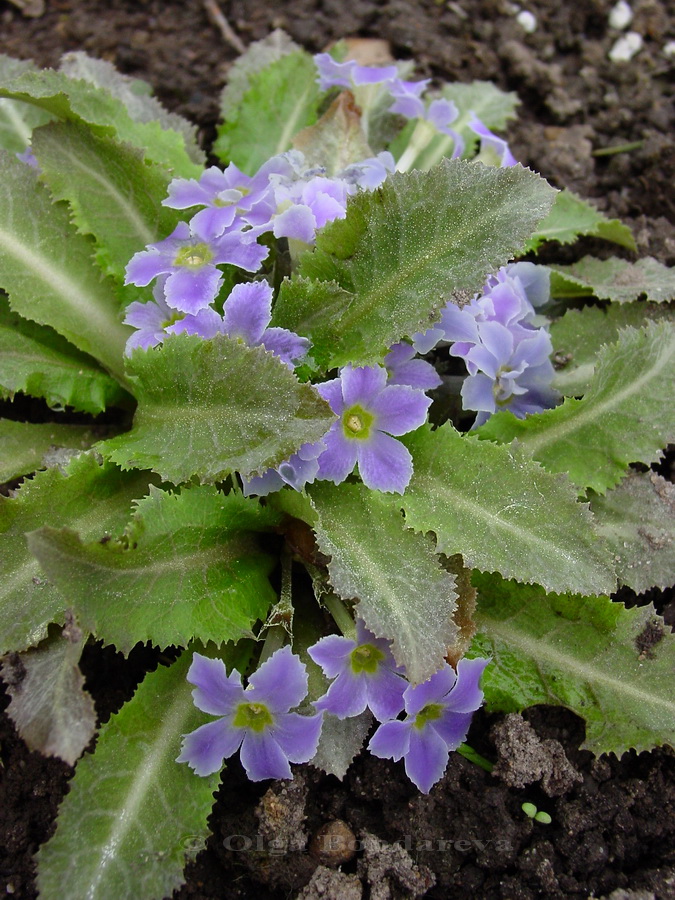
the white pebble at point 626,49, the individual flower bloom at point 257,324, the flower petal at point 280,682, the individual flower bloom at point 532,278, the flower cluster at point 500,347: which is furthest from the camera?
the white pebble at point 626,49

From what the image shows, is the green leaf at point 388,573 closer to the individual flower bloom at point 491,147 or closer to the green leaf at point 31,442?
the green leaf at point 31,442

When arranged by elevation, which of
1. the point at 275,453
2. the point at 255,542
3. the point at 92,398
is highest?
the point at 275,453

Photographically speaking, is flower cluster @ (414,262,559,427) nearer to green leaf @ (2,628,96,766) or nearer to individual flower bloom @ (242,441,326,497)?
individual flower bloom @ (242,441,326,497)

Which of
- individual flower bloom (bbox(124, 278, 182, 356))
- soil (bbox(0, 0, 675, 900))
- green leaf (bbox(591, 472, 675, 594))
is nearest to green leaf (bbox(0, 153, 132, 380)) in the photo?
individual flower bloom (bbox(124, 278, 182, 356))

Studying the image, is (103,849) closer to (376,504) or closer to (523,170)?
(376,504)

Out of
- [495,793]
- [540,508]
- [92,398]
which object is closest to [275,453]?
[540,508]

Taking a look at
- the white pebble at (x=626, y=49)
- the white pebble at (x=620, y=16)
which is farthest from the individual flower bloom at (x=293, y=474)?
the white pebble at (x=620, y=16)
